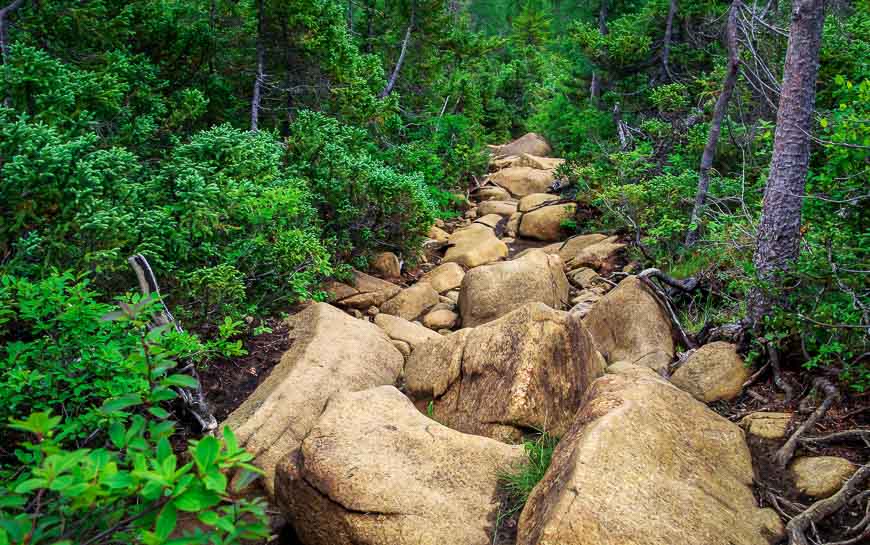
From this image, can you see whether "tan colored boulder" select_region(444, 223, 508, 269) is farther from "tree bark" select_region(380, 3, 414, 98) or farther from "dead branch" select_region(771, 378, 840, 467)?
"dead branch" select_region(771, 378, 840, 467)

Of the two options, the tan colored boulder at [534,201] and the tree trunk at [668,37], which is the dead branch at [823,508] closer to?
the tan colored boulder at [534,201]

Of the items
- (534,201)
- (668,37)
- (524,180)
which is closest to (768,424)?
(534,201)

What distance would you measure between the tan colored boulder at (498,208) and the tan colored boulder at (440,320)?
20.1 feet

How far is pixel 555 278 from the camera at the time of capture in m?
9.86

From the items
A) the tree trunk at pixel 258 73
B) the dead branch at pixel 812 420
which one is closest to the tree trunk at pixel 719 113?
the dead branch at pixel 812 420

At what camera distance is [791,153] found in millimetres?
5633

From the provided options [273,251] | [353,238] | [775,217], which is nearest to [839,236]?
[775,217]

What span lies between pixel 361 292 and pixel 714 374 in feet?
18.4

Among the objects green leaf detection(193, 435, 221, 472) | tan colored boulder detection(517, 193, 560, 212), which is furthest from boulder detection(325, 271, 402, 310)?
green leaf detection(193, 435, 221, 472)

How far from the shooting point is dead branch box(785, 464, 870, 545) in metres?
3.58

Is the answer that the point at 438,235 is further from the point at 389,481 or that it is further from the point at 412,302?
the point at 389,481

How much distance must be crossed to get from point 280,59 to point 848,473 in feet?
34.7

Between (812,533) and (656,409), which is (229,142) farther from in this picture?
(812,533)

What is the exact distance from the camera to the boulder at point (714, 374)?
5832mm
